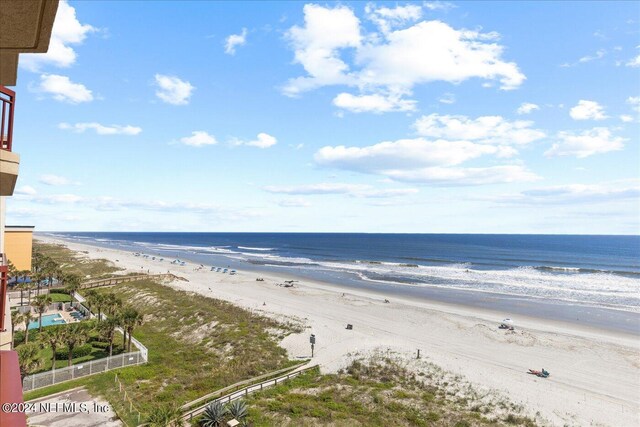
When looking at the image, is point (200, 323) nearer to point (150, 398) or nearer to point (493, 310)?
point (150, 398)

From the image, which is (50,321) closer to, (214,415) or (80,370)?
(80,370)

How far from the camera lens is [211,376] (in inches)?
1105

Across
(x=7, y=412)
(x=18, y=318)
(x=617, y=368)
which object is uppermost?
(x=7, y=412)

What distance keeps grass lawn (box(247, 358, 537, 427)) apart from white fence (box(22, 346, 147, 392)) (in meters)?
12.3

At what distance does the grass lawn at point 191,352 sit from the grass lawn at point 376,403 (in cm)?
487

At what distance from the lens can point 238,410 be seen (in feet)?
69.5

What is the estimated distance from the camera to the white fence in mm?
24703

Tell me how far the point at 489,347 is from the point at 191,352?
30.3m

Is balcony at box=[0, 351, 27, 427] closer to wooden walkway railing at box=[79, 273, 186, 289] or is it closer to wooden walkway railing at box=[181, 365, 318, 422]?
wooden walkway railing at box=[181, 365, 318, 422]

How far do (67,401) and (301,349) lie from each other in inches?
730

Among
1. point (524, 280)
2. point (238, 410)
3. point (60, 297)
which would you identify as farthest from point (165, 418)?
point (524, 280)

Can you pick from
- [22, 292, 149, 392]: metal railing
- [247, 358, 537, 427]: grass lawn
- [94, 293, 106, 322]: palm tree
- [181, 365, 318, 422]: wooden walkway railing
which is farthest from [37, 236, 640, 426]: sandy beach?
[94, 293, 106, 322]: palm tree

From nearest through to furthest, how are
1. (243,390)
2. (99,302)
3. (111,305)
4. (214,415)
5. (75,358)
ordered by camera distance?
(214,415) → (243,390) → (75,358) → (111,305) → (99,302)

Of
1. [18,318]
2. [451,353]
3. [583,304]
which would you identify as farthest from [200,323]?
[583,304]
